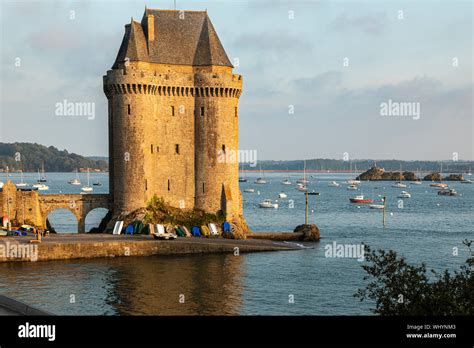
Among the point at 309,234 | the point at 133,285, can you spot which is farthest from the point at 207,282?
the point at 309,234

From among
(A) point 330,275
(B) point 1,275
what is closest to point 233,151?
(A) point 330,275

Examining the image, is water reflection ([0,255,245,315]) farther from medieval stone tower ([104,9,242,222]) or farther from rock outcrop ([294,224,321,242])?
rock outcrop ([294,224,321,242])

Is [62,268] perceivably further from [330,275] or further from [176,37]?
[176,37]

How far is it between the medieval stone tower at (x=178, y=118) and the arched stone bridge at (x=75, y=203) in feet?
7.37

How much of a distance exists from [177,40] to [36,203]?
25.0m

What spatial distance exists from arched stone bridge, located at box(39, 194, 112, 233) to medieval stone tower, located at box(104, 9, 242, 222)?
2248 mm

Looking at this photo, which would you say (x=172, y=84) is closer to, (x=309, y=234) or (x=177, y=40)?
(x=177, y=40)

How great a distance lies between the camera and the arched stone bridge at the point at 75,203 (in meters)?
78.5

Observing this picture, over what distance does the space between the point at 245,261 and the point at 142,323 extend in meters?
52.1

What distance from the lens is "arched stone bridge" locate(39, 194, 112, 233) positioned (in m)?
78.5

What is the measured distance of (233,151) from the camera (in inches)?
3177

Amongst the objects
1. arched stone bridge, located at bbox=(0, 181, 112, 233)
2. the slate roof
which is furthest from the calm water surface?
the slate roof

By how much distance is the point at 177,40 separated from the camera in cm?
8044

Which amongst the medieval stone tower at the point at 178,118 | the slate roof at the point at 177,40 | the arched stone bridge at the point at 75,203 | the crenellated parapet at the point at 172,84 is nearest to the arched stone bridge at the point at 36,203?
the arched stone bridge at the point at 75,203
